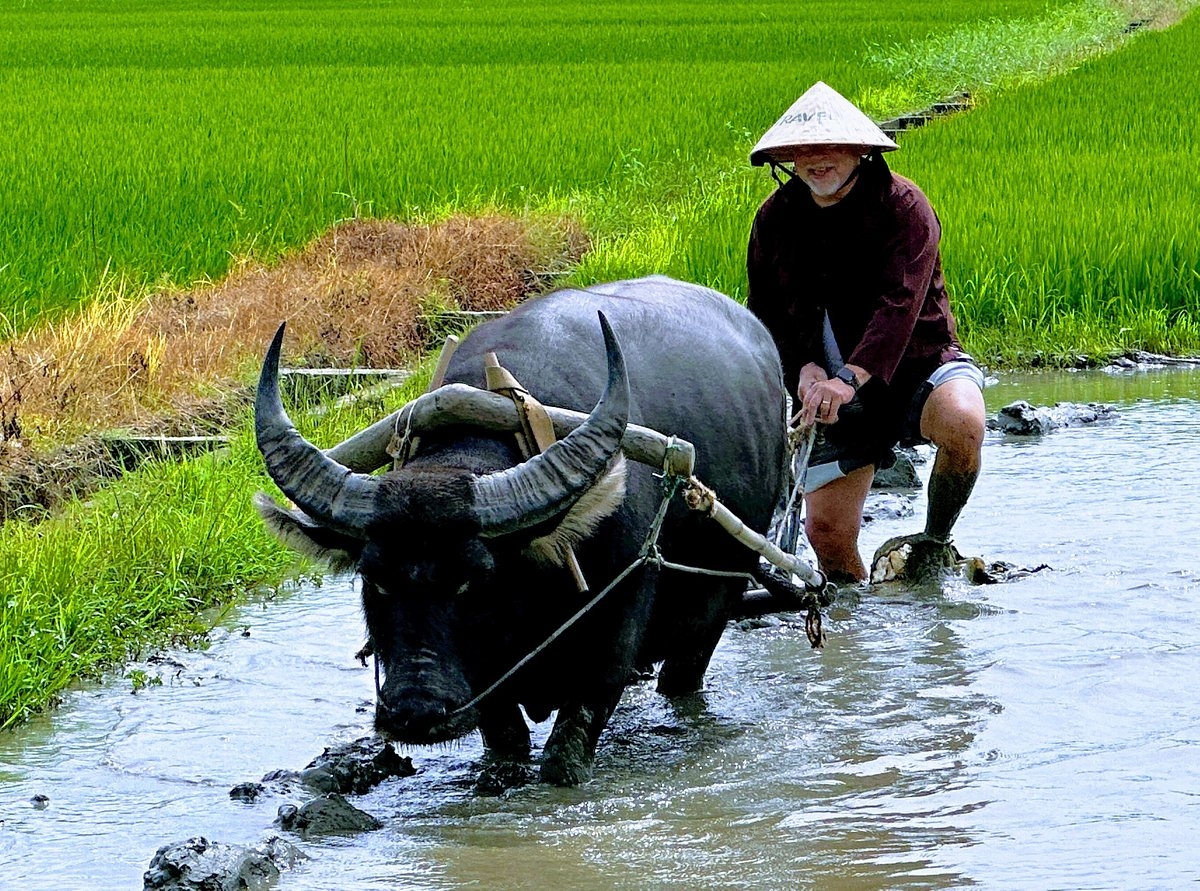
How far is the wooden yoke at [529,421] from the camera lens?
3.73 metres

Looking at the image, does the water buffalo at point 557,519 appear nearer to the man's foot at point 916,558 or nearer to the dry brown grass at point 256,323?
the man's foot at point 916,558

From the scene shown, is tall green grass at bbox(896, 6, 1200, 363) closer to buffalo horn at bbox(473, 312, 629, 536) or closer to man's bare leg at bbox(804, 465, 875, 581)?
man's bare leg at bbox(804, 465, 875, 581)

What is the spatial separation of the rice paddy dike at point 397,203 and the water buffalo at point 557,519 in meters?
1.30

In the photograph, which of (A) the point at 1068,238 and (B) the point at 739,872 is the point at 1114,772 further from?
(A) the point at 1068,238

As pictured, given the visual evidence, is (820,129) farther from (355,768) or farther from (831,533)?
(355,768)

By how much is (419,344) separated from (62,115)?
8.37m

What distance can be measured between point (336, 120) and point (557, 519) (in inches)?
497

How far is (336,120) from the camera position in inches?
618

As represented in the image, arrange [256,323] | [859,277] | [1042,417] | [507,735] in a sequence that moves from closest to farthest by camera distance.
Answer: [507,735]
[859,277]
[1042,417]
[256,323]

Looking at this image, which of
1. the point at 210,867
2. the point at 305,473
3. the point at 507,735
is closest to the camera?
the point at 210,867

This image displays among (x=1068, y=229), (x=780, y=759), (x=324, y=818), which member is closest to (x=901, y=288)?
(x=780, y=759)

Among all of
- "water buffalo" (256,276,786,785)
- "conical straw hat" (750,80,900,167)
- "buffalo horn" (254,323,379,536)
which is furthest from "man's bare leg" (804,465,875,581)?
"buffalo horn" (254,323,379,536)

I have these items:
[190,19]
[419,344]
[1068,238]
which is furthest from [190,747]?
[190,19]

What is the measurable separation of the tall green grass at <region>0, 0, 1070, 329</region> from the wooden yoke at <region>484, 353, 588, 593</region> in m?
4.53
